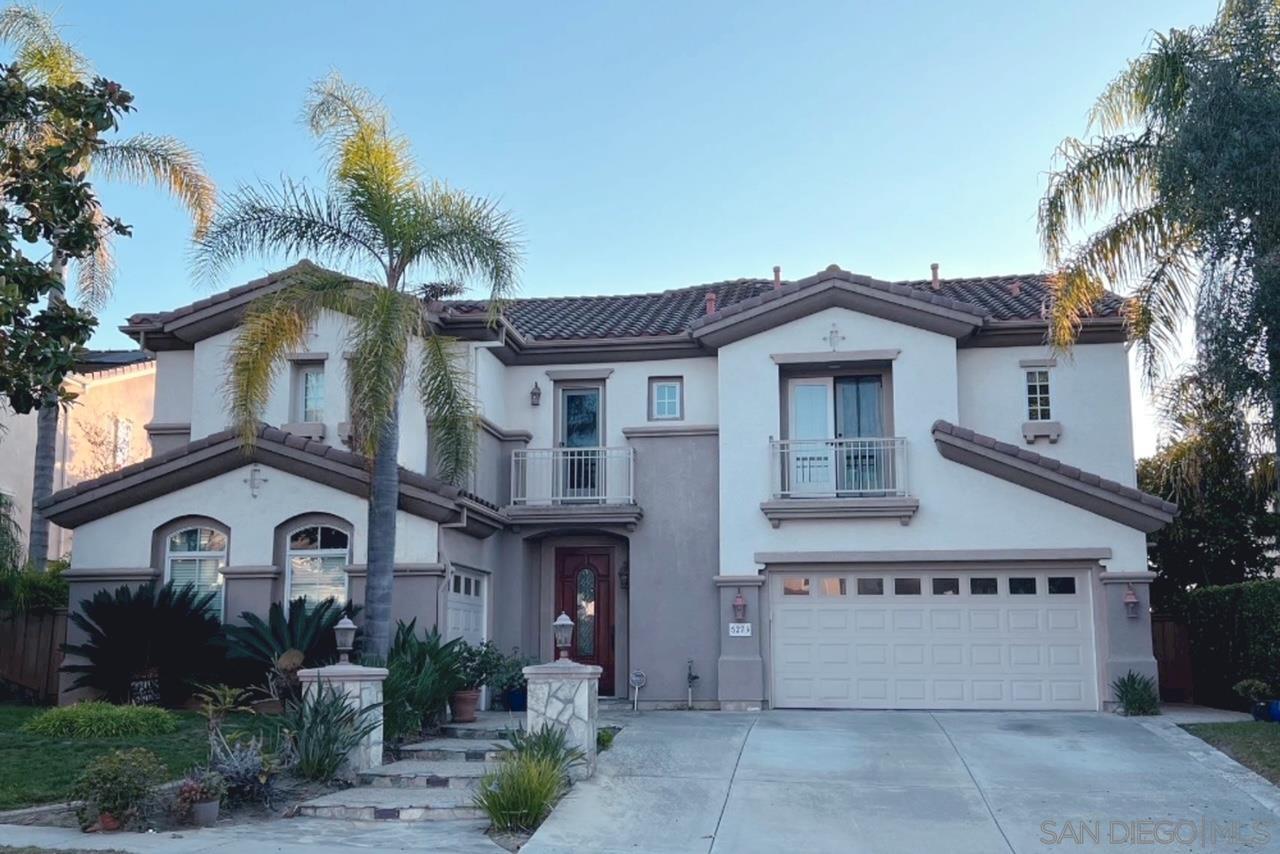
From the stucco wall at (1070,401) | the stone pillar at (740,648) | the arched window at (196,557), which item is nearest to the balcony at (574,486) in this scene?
the stone pillar at (740,648)

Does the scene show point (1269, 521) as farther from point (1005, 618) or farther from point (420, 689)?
point (420, 689)

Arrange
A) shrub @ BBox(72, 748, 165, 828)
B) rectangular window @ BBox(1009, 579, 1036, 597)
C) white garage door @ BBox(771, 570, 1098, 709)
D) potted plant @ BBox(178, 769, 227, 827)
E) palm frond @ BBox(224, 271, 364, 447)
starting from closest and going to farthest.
Result: shrub @ BBox(72, 748, 165, 828)
potted plant @ BBox(178, 769, 227, 827)
palm frond @ BBox(224, 271, 364, 447)
white garage door @ BBox(771, 570, 1098, 709)
rectangular window @ BBox(1009, 579, 1036, 597)

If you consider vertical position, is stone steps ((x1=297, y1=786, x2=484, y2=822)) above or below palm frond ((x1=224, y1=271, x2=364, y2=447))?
below

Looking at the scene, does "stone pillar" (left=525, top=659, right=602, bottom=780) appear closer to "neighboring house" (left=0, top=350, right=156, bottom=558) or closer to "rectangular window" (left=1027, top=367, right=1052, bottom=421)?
"rectangular window" (left=1027, top=367, right=1052, bottom=421)

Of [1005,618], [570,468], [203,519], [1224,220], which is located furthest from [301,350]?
[1224,220]

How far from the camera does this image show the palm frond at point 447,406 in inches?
673

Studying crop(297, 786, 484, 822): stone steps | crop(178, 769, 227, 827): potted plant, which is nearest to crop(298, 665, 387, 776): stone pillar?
crop(297, 786, 484, 822): stone steps

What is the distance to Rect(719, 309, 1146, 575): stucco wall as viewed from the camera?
19.7 meters

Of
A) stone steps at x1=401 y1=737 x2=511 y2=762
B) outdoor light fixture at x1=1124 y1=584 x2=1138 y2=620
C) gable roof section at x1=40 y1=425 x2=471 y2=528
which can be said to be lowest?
stone steps at x1=401 y1=737 x2=511 y2=762

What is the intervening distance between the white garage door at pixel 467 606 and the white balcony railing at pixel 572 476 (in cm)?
170

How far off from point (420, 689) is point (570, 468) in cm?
681

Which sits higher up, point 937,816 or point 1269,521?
point 1269,521

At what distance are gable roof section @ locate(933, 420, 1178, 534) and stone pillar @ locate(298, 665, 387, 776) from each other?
9898 millimetres

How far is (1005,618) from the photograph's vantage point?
19.9 m
